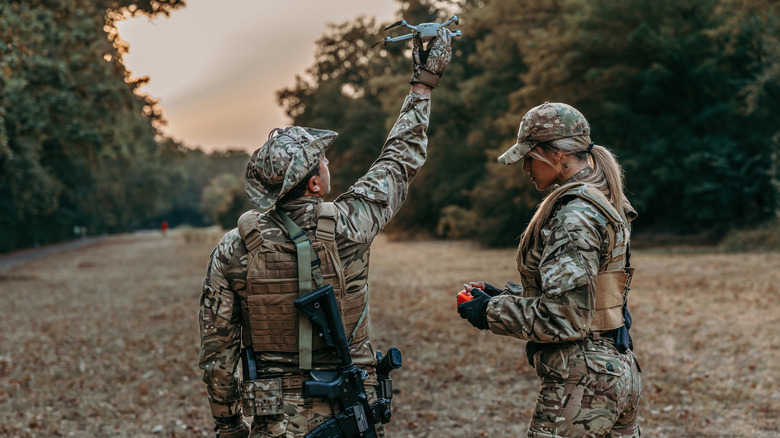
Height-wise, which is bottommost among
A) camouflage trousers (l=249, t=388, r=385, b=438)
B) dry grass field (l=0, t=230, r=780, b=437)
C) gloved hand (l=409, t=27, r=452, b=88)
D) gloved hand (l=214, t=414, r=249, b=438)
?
dry grass field (l=0, t=230, r=780, b=437)

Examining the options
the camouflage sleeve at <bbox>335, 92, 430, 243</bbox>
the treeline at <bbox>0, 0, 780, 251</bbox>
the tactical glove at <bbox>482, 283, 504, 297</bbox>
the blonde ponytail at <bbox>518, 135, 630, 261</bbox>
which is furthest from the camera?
the treeline at <bbox>0, 0, 780, 251</bbox>

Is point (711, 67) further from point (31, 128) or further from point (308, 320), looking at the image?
point (308, 320)

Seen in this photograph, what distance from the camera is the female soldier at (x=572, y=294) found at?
2.71m

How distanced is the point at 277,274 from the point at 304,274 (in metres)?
0.12

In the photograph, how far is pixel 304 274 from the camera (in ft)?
9.49

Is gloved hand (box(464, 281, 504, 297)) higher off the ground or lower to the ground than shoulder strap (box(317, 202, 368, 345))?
lower

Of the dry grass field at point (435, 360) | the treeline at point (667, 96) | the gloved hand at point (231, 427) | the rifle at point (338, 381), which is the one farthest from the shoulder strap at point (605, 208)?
the treeline at point (667, 96)

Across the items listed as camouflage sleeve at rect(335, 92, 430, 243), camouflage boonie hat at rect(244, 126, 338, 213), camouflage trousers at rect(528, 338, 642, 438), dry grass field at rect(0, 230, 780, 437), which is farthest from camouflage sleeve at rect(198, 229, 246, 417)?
dry grass field at rect(0, 230, 780, 437)

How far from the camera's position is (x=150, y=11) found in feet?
45.4

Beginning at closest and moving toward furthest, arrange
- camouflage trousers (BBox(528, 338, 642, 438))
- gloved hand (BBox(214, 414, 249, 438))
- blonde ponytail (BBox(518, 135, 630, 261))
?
camouflage trousers (BBox(528, 338, 642, 438)), blonde ponytail (BBox(518, 135, 630, 261)), gloved hand (BBox(214, 414, 249, 438))

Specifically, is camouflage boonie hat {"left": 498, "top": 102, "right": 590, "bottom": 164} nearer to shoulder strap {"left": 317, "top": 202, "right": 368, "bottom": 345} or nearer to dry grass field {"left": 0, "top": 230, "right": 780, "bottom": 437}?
shoulder strap {"left": 317, "top": 202, "right": 368, "bottom": 345}

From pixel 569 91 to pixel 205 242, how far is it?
28.5 m

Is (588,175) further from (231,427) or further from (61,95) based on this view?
(61,95)

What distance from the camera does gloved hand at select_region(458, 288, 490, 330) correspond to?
2.85m
